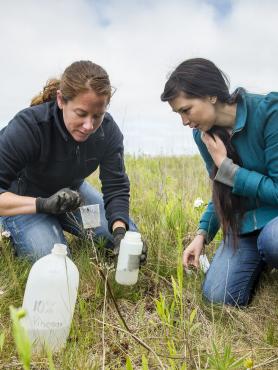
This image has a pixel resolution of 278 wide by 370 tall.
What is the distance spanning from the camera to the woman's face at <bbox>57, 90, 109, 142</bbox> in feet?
8.69

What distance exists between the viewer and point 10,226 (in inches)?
125

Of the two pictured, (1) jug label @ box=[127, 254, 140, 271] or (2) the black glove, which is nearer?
(1) jug label @ box=[127, 254, 140, 271]

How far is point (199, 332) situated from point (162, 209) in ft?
5.15

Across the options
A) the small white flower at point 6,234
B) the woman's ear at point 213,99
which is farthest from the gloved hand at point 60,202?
the woman's ear at point 213,99

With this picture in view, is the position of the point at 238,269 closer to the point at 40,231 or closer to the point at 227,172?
the point at 227,172

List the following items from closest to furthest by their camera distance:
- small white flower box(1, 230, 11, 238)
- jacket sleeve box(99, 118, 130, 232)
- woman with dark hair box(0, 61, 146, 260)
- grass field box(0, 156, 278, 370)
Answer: grass field box(0, 156, 278, 370)
woman with dark hair box(0, 61, 146, 260)
small white flower box(1, 230, 11, 238)
jacket sleeve box(99, 118, 130, 232)

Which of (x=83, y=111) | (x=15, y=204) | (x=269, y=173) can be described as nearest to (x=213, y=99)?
(x=269, y=173)

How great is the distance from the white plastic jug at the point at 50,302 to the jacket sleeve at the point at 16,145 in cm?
86

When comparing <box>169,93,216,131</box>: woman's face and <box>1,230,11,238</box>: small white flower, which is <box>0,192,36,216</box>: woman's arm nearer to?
<box>1,230,11,238</box>: small white flower

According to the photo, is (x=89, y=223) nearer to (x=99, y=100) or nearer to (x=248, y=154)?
(x=99, y=100)

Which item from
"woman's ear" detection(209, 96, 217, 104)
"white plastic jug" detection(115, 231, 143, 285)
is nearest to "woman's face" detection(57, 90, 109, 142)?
"woman's ear" detection(209, 96, 217, 104)

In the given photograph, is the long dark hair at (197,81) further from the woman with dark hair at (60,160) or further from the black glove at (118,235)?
the black glove at (118,235)

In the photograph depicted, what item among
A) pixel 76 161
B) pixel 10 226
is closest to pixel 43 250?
pixel 10 226

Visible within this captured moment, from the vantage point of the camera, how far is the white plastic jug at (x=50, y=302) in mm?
2006
